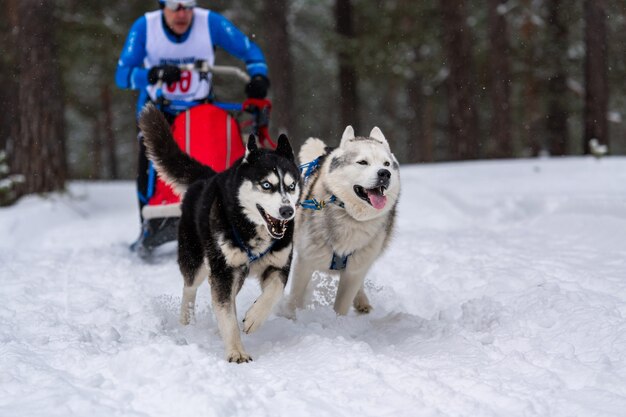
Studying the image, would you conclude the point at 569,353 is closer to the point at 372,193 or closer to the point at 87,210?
the point at 372,193

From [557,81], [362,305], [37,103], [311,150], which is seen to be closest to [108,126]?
[37,103]

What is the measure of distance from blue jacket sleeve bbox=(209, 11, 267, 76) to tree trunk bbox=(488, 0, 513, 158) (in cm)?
902

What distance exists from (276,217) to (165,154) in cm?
135

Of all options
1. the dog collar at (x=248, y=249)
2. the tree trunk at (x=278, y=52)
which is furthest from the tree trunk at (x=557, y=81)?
the dog collar at (x=248, y=249)

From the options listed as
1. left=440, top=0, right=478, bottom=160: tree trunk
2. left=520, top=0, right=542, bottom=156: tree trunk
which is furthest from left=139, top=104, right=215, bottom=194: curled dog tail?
left=520, top=0, right=542, bottom=156: tree trunk

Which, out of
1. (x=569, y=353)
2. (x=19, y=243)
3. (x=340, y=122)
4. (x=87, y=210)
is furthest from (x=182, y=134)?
(x=340, y=122)

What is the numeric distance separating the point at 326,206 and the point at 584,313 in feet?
5.33

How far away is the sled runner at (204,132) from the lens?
5195 millimetres

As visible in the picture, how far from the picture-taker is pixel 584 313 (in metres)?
3.67

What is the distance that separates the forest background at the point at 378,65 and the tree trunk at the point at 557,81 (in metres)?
0.03

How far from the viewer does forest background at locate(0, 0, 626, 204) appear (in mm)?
9297

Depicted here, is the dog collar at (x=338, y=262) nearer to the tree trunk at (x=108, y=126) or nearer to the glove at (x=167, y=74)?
the glove at (x=167, y=74)

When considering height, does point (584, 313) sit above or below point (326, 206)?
below

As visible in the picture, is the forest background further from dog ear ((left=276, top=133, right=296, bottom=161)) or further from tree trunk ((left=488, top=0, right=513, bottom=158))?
dog ear ((left=276, top=133, right=296, bottom=161))
